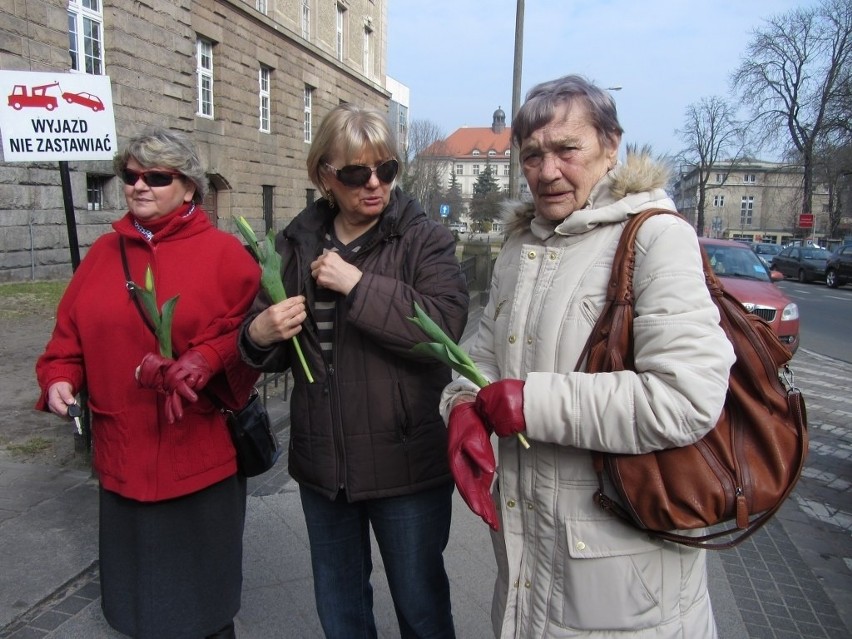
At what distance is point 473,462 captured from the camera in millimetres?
1550

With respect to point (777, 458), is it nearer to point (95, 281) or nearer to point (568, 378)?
point (568, 378)

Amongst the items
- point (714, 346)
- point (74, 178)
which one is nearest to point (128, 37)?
point (74, 178)

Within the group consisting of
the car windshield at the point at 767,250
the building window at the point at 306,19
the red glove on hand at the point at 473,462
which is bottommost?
the car windshield at the point at 767,250

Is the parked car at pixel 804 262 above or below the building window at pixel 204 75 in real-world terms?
below

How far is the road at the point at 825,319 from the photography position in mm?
11373

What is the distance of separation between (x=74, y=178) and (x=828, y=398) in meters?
13.4

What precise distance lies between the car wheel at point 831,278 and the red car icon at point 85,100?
27.4 meters

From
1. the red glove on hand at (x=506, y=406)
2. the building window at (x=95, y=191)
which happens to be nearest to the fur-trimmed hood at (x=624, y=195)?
the red glove on hand at (x=506, y=406)

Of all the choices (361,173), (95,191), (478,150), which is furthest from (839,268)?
(478,150)

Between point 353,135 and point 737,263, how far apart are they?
1033 cm

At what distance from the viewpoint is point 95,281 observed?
7.29 ft

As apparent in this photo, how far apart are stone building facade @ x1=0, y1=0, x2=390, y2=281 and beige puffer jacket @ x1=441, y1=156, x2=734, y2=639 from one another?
8997 millimetres

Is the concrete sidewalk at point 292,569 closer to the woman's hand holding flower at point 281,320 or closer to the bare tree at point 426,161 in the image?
the woman's hand holding flower at point 281,320

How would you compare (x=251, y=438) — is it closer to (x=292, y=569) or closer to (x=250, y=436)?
(x=250, y=436)
